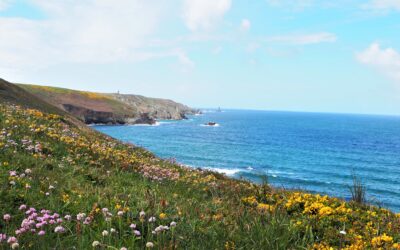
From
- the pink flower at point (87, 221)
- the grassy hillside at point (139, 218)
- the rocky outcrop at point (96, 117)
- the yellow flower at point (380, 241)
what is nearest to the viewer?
the grassy hillside at point (139, 218)

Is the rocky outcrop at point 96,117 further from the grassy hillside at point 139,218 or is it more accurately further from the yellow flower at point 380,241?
the yellow flower at point 380,241

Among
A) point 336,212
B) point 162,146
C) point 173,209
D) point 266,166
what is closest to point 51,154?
point 173,209

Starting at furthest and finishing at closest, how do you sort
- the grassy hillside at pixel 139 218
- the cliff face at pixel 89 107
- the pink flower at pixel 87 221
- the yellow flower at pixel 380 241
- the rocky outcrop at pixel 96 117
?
the cliff face at pixel 89 107
the rocky outcrop at pixel 96 117
the yellow flower at pixel 380 241
the pink flower at pixel 87 221
the grassy hillside at pixel 139 218

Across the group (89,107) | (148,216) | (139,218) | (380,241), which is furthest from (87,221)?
(89,107)

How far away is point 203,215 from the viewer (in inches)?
260

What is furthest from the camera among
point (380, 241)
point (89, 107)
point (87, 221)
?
point (89, 107)

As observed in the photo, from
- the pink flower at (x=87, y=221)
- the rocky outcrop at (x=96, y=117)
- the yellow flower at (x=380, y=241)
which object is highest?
the pink flower at (x=87, y=221)

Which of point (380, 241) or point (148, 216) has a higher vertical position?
point (148, 216)

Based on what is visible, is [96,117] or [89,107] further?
→ [89,107]

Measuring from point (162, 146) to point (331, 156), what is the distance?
126 feet

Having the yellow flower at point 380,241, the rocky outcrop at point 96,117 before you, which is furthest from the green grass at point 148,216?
the rocky outcrop at point 96,117

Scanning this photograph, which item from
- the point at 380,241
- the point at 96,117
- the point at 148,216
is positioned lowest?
the point at 96,117

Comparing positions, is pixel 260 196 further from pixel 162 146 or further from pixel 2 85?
pixel 162 146

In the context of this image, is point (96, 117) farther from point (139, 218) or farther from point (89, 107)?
point (139, 218)
